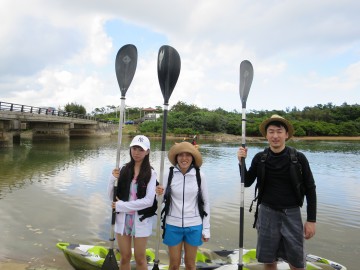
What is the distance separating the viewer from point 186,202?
11.5 ft

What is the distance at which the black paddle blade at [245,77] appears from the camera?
4.71 m

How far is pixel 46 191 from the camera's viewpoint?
35.4 ft

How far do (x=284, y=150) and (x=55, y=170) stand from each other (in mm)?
14511

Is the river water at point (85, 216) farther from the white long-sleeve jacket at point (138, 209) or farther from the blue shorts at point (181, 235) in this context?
the blue shorts at point (181, 235)

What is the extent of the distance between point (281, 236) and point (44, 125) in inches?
1668

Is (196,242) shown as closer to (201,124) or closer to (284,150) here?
(284,150)

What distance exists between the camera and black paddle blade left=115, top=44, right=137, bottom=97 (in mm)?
4836

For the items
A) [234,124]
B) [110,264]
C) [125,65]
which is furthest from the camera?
[234,124]

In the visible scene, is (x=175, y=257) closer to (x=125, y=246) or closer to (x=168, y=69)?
(x=125, y=246)

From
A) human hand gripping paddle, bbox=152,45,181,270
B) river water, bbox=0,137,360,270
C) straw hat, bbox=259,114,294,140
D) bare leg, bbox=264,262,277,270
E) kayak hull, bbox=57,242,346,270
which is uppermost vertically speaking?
human hand gripping paddle, bbox=152,45,181,270

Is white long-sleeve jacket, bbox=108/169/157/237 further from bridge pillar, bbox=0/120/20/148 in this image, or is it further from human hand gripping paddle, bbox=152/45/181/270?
bridge pillar, bbox=0/120/20/148

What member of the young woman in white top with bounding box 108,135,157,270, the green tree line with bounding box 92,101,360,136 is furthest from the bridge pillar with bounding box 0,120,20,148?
the green tree line with bounding box 92,101,360,136

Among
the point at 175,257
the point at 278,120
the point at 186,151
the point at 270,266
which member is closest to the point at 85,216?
the point at 175,257

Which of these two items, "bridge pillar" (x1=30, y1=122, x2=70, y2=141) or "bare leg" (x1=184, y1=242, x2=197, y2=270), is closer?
"bare leg" (x1=184, y1=242, x2=197, y2=270)
